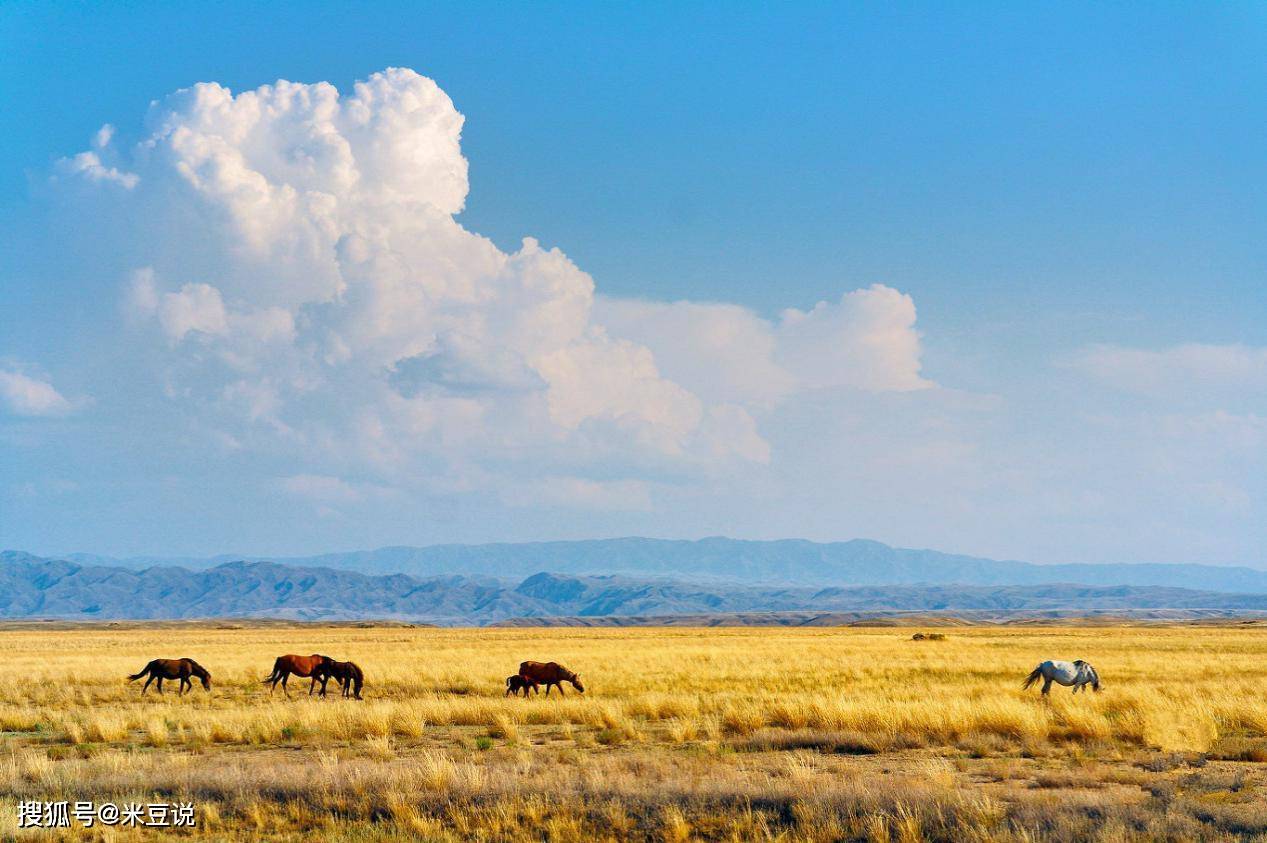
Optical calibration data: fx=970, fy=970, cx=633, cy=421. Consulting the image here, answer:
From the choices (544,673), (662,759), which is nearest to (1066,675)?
(662,759)

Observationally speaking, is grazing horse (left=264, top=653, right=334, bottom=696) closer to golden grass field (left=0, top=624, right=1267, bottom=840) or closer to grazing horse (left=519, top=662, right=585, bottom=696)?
golden grass field (left=0, top=624, right=1267, bottom=840)

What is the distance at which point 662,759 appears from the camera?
1628cm

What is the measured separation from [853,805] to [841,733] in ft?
23.5

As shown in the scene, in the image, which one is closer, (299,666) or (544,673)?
(544,673)

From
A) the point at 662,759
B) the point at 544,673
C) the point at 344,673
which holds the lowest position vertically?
the point at 544,673

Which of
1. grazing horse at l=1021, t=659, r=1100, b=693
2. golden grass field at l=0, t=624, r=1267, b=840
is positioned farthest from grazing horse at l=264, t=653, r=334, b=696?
grazing horse at l=1021, t=659, r=1100, b=693

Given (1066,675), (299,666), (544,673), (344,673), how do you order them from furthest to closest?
(299,666), (544,673), (344,673), (1066,675)

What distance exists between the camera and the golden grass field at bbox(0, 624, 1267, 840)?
1142cm

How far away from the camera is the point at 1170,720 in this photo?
62.0ft

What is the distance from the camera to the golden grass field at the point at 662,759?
11.4 metres

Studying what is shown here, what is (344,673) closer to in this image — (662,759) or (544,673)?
(544,673)

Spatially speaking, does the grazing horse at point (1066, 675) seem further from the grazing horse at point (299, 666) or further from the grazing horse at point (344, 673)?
the grazing horse at point (299, 666)

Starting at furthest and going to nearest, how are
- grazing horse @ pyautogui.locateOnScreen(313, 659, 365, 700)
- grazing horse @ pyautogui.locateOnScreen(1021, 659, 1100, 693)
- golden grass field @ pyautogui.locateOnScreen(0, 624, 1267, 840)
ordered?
grazing horse @ pyautogui.locateOnScreen(313, 659, 365, 700) < grazing horse @ pyautogui.locateOnScreen(1021, 659, 1100, 693) < golden grass field @ pyautogui.locateOnScreen(0, 624, 1267, 840)

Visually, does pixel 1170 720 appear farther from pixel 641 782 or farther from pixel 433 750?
pixel 433 750
